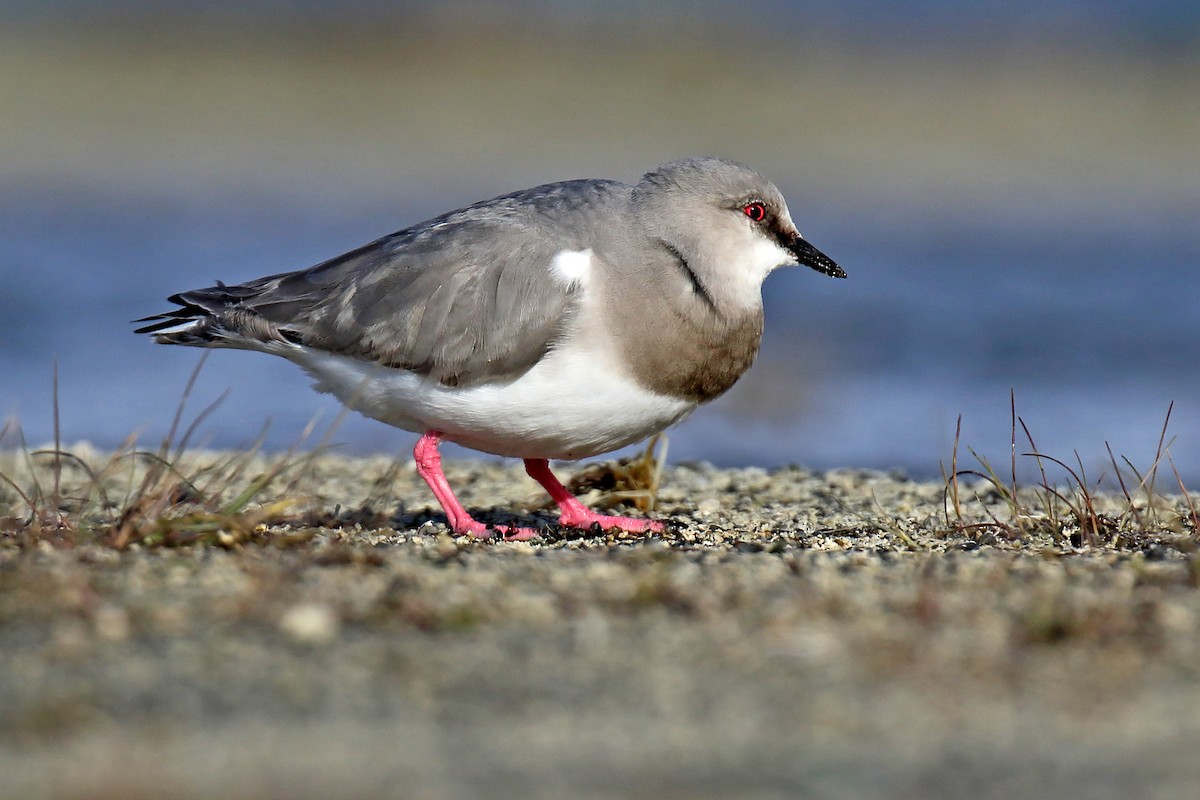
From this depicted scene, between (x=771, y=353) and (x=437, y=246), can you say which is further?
(x=771, y=353)

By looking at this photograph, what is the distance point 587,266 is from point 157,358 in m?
7.25

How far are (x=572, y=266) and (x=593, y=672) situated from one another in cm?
266

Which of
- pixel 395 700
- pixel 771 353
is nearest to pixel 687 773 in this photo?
pixel 395 700

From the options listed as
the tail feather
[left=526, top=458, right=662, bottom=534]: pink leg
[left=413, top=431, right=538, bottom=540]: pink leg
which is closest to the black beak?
[left=526, top=458, right=662, bottom=534]: pink leg

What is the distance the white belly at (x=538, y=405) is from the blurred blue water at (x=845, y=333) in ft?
3.14

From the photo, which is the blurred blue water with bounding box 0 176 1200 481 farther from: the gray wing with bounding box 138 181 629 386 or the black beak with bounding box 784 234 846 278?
the black beak with bounding box 784 234 846 278

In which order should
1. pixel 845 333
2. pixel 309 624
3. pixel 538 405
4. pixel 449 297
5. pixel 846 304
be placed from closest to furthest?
1. pixel 309 624
2. pixel 538 405
3. pixel 449 297
4. pixel 845 333
5. pixel 846 304

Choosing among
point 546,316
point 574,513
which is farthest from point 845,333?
point 546,316

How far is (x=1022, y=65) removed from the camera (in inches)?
1192

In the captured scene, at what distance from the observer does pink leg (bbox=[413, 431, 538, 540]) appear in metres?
6.07

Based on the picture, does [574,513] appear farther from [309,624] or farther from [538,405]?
[309,624]

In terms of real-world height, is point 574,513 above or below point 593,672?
above

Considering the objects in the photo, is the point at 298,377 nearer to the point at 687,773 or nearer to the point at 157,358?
the point at 157,358

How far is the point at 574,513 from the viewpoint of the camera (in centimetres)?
651
